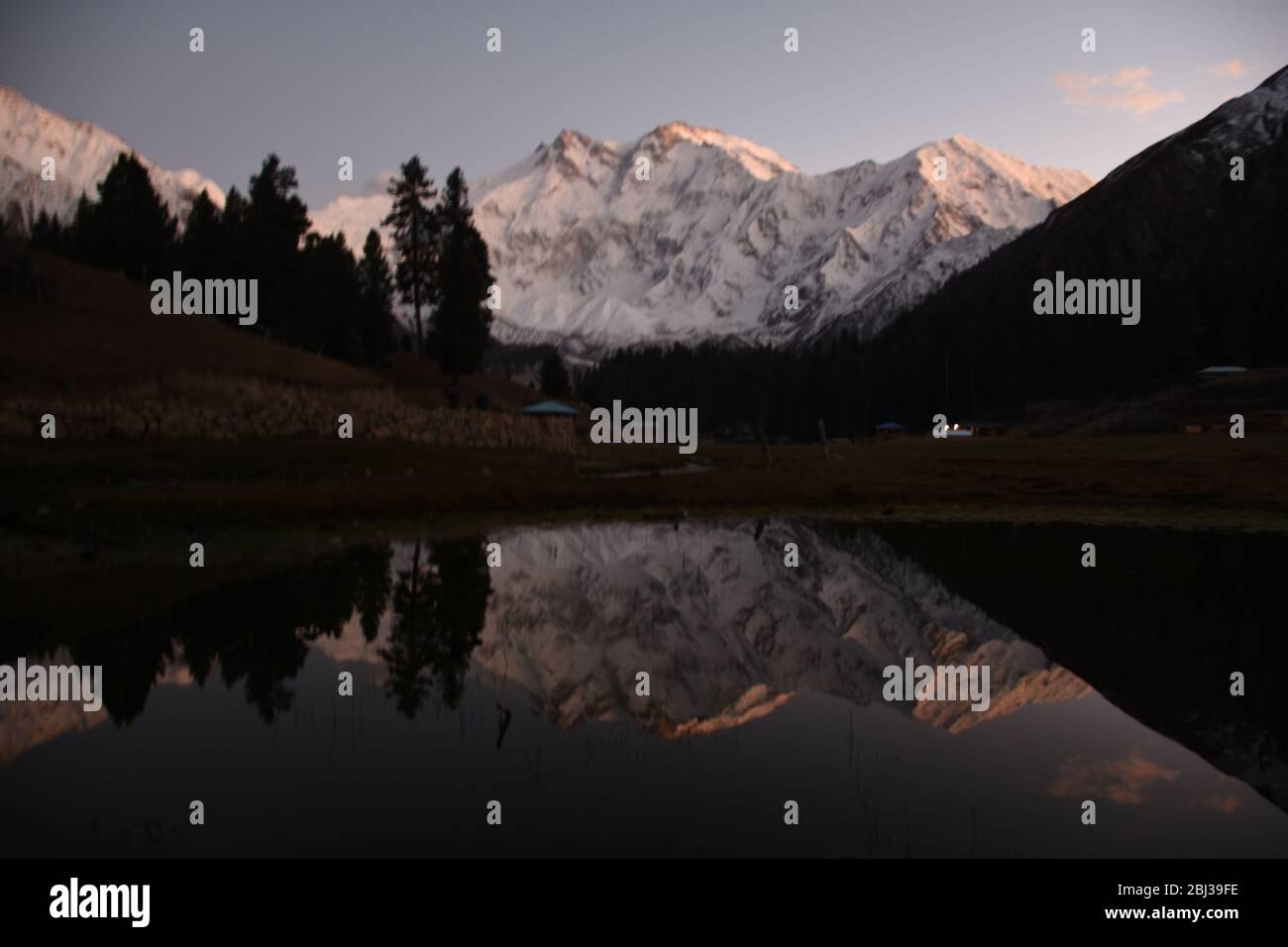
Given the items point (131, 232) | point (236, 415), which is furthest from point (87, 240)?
point (236, 415)

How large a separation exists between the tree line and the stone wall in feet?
73.5

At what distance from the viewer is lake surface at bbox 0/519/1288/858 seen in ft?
33.5

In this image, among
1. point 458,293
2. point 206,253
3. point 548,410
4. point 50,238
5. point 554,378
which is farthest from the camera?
point 554,378

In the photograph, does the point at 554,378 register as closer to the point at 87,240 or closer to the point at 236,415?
the point at 87,240

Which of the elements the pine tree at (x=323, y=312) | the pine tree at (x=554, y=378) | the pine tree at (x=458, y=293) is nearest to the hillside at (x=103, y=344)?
the pine tree at (x=323, y=312)

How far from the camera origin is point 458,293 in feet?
299

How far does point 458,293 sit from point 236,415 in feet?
141

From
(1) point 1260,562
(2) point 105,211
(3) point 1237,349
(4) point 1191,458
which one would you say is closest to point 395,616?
(1) point 1260,562

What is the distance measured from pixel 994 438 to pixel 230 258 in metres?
65.9

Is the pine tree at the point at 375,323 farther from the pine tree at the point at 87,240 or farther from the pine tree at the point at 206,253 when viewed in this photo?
the pine tree at the point at 87,240

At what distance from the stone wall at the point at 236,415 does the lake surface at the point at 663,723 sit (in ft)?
84.0

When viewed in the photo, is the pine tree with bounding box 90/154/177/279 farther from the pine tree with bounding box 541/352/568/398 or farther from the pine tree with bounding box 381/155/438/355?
the pine tree with bounding box 541/352/568/398
